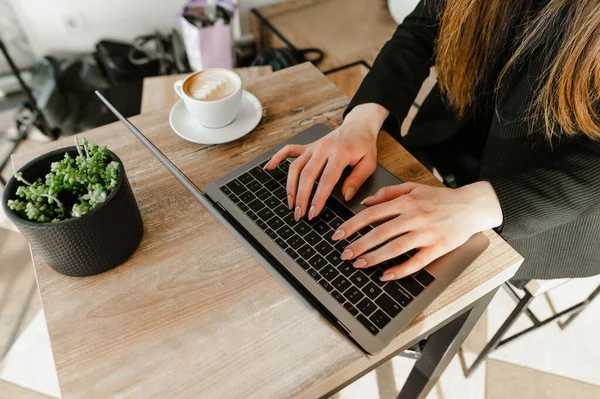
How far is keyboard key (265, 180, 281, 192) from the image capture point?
0.72 meters

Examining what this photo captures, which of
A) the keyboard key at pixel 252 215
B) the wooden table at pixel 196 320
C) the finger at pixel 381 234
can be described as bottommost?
the wooden table at pixel 196 320

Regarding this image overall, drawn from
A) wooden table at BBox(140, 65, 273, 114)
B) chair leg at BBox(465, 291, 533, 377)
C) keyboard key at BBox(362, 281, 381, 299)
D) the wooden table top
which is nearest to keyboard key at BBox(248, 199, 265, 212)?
keyboard key at BBox(362, 281, 381, 299)

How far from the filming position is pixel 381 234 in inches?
24.7

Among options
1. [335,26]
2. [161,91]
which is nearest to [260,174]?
[161,91]

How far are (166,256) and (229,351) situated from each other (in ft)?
0.60

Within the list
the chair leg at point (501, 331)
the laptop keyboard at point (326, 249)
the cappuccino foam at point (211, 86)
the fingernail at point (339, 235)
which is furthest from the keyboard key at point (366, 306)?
the chair leg at point (501, 331)

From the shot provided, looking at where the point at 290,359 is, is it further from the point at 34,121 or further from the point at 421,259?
the point at 34,121

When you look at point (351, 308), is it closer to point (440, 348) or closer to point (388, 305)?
point (388, 305)

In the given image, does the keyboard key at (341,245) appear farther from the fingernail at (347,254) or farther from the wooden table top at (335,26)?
the wooden table top at (335,26)

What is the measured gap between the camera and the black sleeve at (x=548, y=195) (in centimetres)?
71

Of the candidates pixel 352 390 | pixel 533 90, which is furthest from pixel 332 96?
pixel 352 390

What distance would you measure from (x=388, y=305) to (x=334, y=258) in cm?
10

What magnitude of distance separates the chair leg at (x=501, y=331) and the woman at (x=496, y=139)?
14 cm

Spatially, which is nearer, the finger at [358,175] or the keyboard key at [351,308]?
the keyboard key at [351,308]
